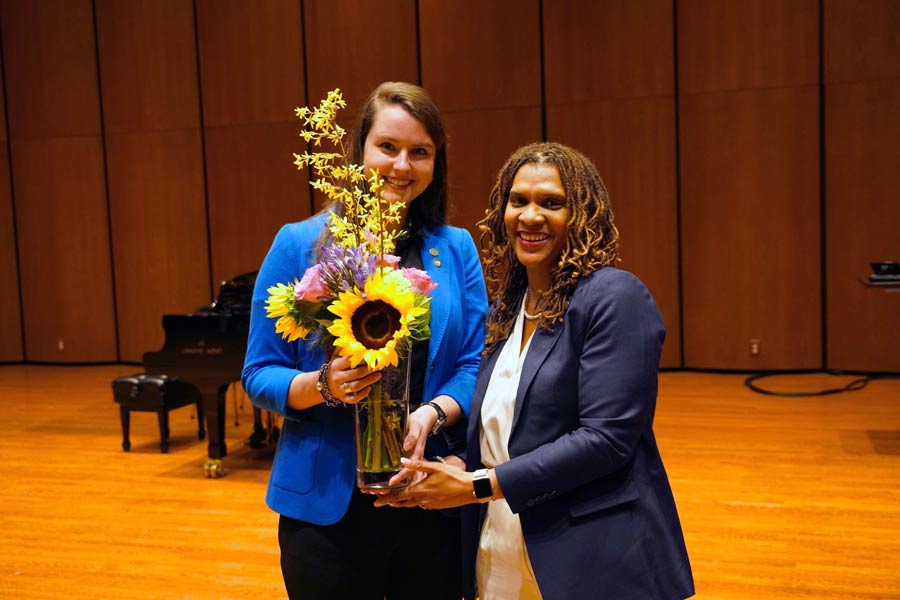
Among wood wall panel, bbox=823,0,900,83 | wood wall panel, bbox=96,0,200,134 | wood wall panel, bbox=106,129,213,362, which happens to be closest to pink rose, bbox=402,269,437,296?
wood wall panel, bbox=823,0,900,83

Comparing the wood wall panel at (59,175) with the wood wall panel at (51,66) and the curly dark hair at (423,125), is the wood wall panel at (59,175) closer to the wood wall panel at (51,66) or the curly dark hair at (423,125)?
the wood wall panel at (51,66)

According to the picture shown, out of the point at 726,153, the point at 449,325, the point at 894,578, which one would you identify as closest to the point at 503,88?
the point at 726,153

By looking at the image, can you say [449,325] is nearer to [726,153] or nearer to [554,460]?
[554,460]

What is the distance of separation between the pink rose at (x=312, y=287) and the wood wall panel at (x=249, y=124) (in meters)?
7.60

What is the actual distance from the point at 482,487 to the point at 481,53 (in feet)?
23.9

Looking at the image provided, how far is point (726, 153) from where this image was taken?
773 centimetres

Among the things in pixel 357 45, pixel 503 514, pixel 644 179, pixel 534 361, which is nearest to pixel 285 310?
pixel 534 361

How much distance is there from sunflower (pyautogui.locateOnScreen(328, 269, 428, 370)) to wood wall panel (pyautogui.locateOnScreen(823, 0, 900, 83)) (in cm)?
703

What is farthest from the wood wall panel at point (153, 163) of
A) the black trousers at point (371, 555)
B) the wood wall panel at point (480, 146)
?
the black trousers at point (371, 555)

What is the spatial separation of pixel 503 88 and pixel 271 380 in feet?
23.0

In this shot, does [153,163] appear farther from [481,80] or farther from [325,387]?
[325,387]

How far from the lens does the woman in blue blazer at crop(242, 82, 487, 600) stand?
171 centimetres

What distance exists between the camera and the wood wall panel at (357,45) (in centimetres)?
861

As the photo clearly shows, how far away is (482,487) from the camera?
1.56 m
